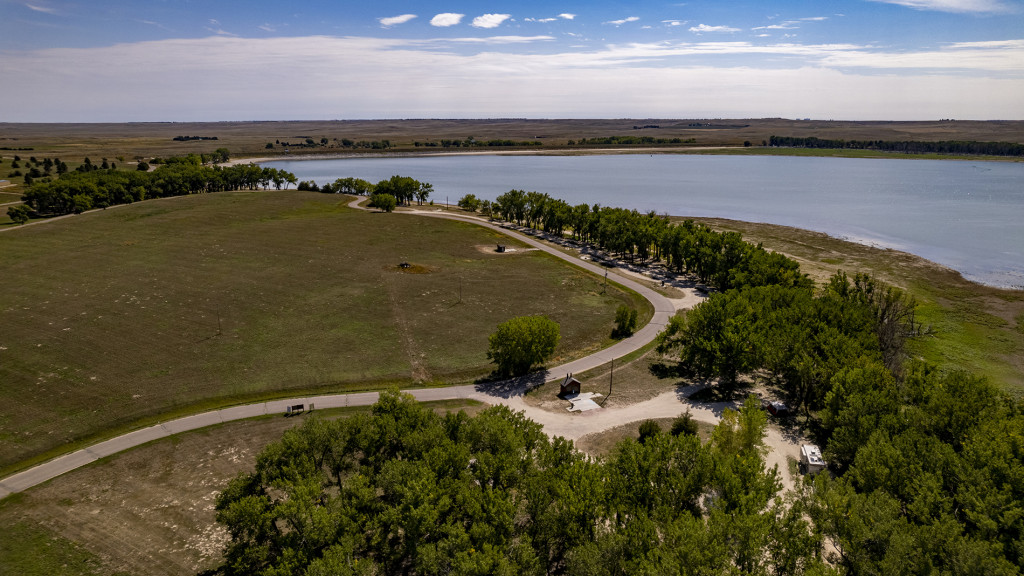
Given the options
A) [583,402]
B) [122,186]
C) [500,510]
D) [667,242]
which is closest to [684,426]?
[583,402]

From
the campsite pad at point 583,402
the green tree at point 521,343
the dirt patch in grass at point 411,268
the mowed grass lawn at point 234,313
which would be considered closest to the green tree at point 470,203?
the mowed grass lawn at point 234,313

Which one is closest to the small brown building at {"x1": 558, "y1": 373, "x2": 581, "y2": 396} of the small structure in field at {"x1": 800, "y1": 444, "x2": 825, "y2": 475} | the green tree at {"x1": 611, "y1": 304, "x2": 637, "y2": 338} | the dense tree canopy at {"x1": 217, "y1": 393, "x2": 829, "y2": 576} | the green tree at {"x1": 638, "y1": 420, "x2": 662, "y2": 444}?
the green tree at {"x1": 638, "y1": 420, "x2": 662, "y2": 444}

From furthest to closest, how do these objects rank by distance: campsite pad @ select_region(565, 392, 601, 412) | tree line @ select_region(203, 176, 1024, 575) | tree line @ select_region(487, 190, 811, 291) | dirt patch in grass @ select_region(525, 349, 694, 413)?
tree line @ select_region(487, 190, 811, 291) < dirt patch in grass @ select_region(525, 349, 694, 413) < campsite pad @ select_region(565, 392, 601, 412) < tree line @ select_region(203, 176, 1024, 575)

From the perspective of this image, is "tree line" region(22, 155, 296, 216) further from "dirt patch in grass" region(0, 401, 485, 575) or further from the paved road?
"dirt patch in grass" region(0, 401, 485, 575)

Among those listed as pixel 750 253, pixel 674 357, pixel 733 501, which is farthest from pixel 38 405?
pixel 750 253

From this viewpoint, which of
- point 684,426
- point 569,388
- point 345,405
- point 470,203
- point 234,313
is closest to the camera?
point 684,426

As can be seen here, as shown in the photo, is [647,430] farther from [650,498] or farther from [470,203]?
[470,203]
